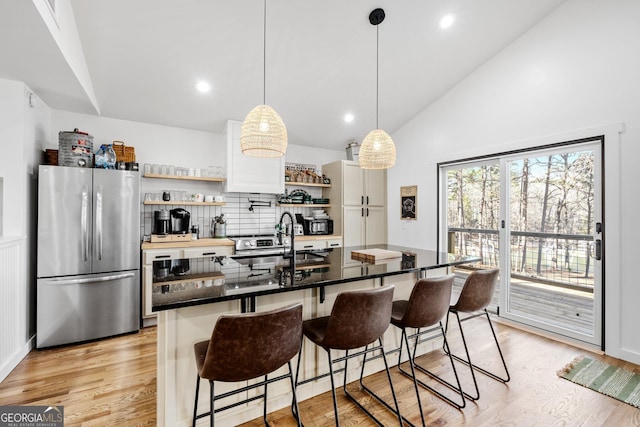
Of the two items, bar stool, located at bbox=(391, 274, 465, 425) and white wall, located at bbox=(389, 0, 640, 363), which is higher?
white wall, located at bbox=(389, 0, 640, 363)

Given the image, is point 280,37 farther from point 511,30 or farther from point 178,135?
point 511,30

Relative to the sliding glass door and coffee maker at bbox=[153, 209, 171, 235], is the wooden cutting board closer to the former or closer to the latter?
the sliding glass door

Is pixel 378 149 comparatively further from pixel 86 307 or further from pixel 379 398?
pixel 86 307

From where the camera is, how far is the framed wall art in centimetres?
466

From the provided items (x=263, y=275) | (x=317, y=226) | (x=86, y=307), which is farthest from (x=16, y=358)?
(x=317, y=226)

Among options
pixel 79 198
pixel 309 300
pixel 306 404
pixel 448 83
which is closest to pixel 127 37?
pixel 79 198

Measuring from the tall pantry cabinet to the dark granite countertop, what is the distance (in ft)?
6.83

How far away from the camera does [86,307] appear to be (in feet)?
9.77

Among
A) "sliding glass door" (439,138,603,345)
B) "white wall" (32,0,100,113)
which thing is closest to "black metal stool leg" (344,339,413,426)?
"sliding glass door" (439,138,603,345)

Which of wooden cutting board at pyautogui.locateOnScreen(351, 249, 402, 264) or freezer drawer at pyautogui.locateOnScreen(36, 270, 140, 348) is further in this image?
freezer drawer at pyautogui.locateOnScreen(36, 270, 140, 348)

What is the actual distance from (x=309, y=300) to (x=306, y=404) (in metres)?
0.70

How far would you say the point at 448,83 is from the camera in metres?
4.05

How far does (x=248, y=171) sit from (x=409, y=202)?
8.28 ft

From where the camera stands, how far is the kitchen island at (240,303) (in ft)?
5.17
